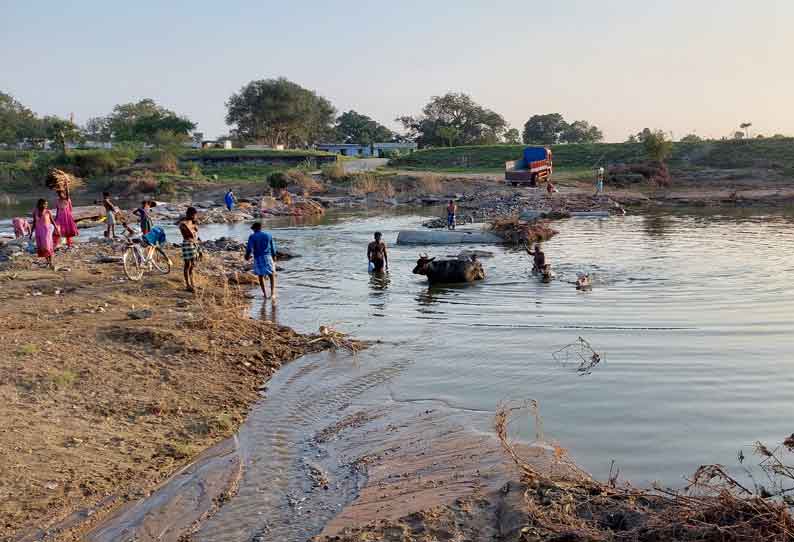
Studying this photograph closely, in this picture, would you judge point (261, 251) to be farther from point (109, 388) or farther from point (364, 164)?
point (364, 164)

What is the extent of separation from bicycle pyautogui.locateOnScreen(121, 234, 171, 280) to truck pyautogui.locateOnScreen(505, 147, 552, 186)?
110 ft

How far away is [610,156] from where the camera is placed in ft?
195

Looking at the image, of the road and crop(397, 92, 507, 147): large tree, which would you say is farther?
crop(397, 92, 507, 147): large tree

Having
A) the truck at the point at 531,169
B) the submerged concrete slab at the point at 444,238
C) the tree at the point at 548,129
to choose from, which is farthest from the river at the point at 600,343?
the tree at the point at 548,129

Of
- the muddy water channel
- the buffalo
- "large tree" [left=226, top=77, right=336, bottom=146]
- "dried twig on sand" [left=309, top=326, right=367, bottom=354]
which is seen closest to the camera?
the muddy water channel

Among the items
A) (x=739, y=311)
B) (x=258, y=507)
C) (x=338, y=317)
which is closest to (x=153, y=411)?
(x=258, y=507)

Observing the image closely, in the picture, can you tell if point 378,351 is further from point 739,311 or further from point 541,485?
point 739,311

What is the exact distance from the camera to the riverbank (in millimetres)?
5066

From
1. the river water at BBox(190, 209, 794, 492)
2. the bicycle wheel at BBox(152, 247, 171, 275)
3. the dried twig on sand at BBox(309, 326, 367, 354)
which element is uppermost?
the bicycle wheel at BBox(152, 247, 171, 275)

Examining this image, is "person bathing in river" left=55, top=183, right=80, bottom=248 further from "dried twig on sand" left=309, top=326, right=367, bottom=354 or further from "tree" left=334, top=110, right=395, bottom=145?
"tree" left=334, top=110, right=395, bottom=145

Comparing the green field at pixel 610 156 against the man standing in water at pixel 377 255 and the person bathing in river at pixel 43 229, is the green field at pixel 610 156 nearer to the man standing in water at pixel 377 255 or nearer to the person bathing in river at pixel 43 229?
the man standing in water at pixel 377 255

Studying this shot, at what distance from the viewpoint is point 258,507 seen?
5.15m

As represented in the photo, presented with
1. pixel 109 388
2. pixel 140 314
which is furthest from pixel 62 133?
pixel 109 388

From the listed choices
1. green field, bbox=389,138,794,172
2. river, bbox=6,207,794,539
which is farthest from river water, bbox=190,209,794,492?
green field, bbox=389,138,794,172
